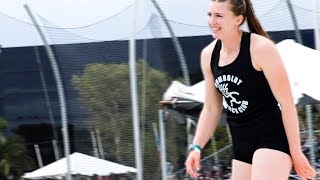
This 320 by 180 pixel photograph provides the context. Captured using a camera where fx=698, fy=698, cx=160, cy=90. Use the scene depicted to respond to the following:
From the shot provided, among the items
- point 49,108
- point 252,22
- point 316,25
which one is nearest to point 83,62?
point 49,108

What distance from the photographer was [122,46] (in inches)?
315

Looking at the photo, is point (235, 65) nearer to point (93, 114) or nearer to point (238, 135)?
point (238, 135)

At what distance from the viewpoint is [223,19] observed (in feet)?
9.44

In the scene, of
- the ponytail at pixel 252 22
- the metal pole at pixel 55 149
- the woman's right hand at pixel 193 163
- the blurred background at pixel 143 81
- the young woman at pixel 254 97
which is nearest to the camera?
the young woman at pixel 254 97

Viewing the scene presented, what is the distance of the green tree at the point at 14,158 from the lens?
10.5 meters

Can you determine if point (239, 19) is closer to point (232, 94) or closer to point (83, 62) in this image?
point (232, 94)

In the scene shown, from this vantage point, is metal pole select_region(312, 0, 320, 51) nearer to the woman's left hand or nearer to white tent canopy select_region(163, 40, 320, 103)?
white tent canopy select_region(163, 40, 320, 103)

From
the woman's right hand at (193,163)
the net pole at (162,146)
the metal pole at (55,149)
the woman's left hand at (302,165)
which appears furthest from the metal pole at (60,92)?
the woman's left hand at (302,165)

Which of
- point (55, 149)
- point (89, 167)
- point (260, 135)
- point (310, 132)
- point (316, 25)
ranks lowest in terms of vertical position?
point (89, 167)

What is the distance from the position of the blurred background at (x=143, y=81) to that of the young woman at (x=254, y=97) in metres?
4.38

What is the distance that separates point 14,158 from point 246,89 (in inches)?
373

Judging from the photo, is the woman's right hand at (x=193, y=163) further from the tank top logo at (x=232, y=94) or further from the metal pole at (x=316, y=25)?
the metal pole at (x=316, y=25)

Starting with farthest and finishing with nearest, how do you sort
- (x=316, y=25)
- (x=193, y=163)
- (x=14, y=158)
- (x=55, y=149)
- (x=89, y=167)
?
(x=14, y=158)
(x=55, y=149)
(x=89, y=167)
(x=316, y=25)
(x=193, y=163)

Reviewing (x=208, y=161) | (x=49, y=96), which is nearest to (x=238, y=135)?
(x=208, y=161)
